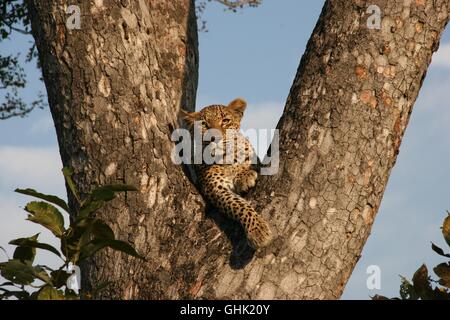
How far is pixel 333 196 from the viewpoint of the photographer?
446 centimetres

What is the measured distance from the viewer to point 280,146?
15.7 ft

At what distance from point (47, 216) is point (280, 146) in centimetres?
191

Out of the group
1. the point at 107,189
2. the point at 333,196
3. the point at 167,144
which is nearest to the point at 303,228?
the point at 333,196

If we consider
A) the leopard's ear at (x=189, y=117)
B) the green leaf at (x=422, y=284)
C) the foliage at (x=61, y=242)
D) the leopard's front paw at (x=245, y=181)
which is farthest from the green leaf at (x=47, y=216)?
the leopard's front paw at (x=245, y=181)

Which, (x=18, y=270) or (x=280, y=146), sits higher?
(x=280, y=146)

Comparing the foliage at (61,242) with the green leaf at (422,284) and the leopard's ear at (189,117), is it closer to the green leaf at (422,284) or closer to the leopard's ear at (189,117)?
the green leaf at (422,284)

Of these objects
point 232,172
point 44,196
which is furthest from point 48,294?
point 232,172

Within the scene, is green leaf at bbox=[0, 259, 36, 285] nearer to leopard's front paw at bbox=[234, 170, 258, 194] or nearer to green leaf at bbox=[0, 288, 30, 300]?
green leaf at bbox=[0, 288, 30, 300]

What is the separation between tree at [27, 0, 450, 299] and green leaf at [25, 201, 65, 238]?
4.58ft

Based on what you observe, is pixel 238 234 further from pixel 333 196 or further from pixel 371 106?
pixel 371 106

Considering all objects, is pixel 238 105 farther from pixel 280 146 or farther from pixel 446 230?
pixel 446 230

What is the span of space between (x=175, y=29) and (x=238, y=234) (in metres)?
2.20

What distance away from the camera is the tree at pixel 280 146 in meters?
4.44
